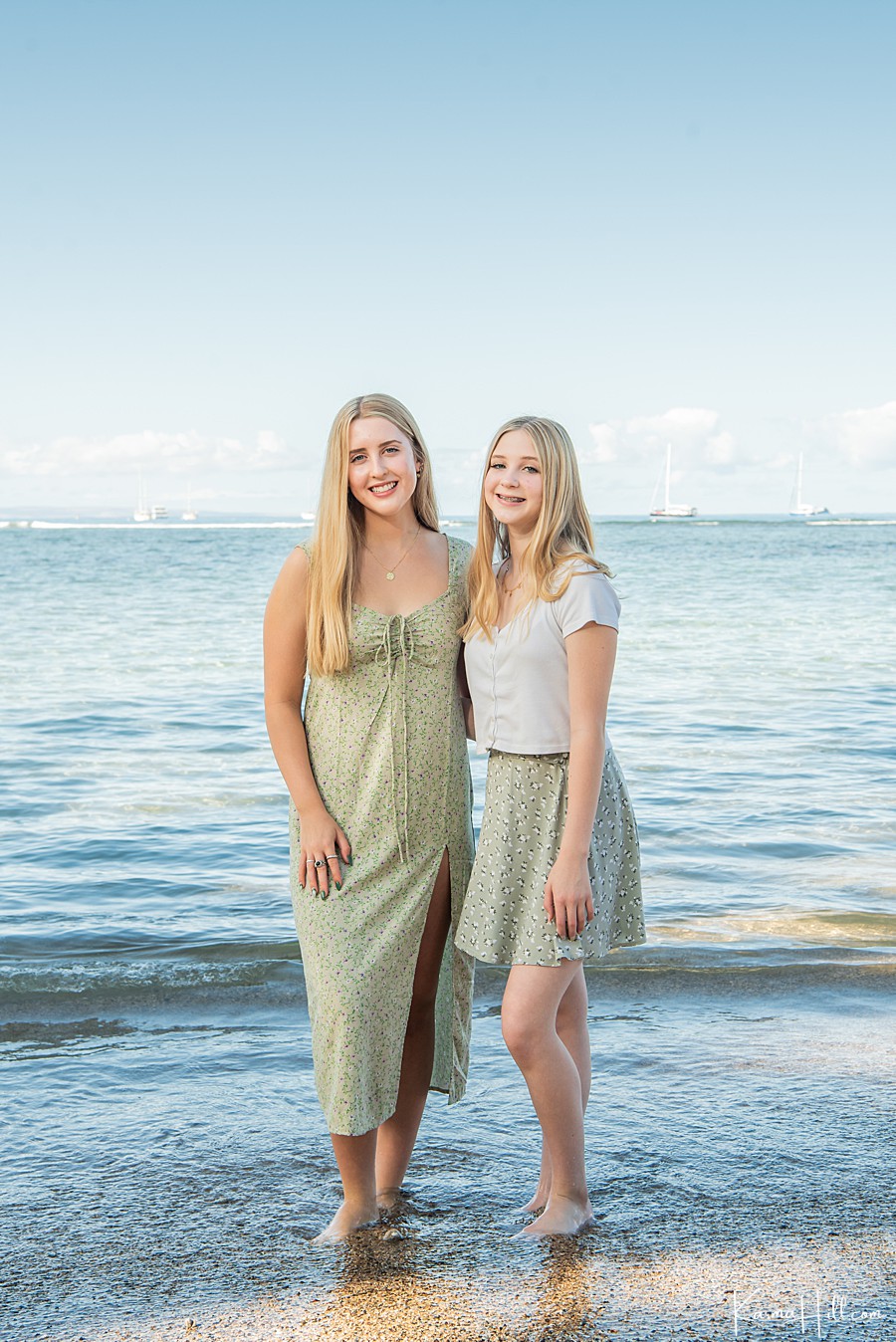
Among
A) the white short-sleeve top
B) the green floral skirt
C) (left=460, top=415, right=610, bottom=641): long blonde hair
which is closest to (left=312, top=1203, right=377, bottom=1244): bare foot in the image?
the green floral skirt

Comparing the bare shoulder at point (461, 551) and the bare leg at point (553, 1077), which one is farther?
the bare shoulder at point (461, 551)

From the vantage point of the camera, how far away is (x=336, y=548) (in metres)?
2.94

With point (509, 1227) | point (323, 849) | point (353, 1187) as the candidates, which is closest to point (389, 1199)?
point (353, 1187)

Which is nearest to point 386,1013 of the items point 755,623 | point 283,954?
point 283,954

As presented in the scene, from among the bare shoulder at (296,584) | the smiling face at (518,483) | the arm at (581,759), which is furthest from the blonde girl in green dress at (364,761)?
the arm at (581,759)

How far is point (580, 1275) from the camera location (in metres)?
2.79

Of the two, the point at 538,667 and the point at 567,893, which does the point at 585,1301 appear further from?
the point at 538,667

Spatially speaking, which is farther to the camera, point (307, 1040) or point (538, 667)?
point (307, 1040)

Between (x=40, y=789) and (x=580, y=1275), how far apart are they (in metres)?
7.09

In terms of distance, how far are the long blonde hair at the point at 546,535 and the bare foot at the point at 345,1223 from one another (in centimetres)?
141

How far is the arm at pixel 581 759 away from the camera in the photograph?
2791mm

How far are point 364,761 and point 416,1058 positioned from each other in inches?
31.3

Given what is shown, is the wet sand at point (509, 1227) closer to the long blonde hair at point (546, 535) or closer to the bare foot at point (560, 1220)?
the bare foot at point (560, 1220)

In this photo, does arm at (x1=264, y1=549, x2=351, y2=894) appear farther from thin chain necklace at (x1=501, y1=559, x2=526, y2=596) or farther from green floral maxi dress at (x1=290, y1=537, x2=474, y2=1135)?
thin chain necklace at (x1=501, y1=559, x2=526, y2=596)
